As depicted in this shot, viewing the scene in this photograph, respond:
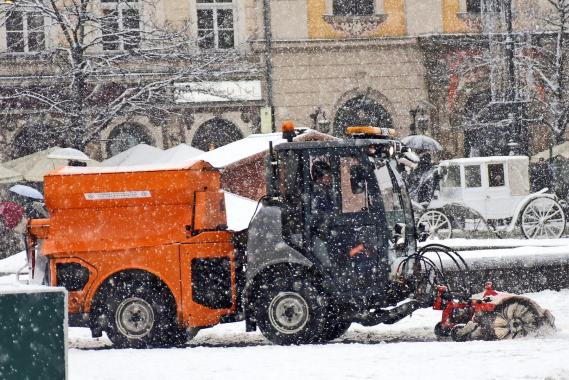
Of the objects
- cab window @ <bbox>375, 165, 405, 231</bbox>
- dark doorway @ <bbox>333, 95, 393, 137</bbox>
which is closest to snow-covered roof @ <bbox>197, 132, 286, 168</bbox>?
cab window @ <bbox>375, 165, 405, 231</bbox>

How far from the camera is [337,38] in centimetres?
2978

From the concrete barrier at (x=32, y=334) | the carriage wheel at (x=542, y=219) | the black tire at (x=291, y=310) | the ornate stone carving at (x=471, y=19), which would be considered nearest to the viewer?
the concrete barrier at (x=32, y=334)

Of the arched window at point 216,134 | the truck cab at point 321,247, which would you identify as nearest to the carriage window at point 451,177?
the arched window at point 216,134

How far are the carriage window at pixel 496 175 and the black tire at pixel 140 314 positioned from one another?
12307 mm

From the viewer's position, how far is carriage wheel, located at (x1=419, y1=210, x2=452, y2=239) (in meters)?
20.3

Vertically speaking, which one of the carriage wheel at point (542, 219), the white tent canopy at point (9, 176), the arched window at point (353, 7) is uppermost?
the arched window at point (353, 7)

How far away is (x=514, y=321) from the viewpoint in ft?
34.2

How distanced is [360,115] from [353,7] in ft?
10.3

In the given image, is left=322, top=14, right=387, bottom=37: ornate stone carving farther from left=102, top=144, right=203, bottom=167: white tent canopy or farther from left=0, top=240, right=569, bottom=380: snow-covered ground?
left=0, top=240, right=569, bottom=380: snow-covered ground

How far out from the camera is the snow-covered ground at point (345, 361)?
8031mm

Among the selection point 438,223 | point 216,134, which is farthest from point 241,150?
point 216,134

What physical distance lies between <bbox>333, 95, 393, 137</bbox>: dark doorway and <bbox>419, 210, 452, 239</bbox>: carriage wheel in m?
9.48

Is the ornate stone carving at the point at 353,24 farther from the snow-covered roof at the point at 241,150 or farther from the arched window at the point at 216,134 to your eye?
the snow-covered roof at the point at 241,150

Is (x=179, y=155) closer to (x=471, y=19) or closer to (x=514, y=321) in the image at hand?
(x=471, y=19)
